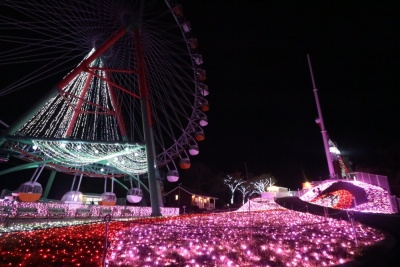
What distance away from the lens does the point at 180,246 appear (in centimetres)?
668

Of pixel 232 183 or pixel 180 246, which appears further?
pixel 232 183

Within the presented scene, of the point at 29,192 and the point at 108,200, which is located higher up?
the point at 29,192

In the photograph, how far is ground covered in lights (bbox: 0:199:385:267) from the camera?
5.78 metres

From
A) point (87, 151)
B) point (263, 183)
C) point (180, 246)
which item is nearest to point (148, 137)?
point (87, 151)

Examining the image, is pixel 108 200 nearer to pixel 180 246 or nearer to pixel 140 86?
pixel 140 86

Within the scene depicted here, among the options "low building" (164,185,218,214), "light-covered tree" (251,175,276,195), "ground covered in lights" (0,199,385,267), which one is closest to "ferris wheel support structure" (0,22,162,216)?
"ground covered in lights" (0,199,385,267)

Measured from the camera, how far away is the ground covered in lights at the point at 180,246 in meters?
5.78

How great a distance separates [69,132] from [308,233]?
17.7 meters

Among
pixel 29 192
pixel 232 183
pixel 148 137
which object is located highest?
pixel 232 183

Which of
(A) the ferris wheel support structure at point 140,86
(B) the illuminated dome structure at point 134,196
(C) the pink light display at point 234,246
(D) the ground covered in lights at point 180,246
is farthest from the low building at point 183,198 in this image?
(D) the ground covered in lights at point 180,246

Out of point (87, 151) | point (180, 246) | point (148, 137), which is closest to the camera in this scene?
point (180, 246)

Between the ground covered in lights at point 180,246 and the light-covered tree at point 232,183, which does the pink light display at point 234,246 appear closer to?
the ground covered in lights at point 180,246

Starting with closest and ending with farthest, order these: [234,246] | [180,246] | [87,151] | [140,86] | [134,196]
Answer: [180,246], [234,246], [140,86], [87,151], [134,196]

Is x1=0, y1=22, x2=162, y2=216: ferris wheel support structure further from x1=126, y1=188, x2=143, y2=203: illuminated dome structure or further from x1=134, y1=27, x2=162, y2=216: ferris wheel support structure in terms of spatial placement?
x1=126, y1=188, x2=143, y2=203: illuminated dome structure
